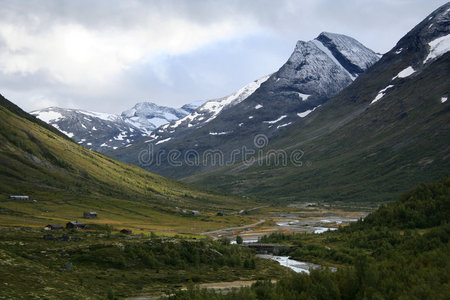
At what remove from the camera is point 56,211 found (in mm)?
148125

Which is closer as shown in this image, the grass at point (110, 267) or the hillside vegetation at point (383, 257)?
the hillside vegetation at point (383, 257)

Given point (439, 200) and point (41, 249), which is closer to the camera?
point (41, 249)

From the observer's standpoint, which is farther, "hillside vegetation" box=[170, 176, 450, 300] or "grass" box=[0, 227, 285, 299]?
"grass" box=[0, 227, 285, 299]

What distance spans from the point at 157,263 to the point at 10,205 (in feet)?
309

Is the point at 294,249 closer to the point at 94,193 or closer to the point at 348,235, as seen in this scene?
the point at 348,235

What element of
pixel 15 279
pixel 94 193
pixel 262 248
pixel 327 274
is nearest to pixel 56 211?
pixel 94 193

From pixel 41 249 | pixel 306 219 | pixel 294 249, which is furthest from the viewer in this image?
pixel 306 219

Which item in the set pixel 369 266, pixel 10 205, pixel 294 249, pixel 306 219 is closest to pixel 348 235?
pixel 294 249

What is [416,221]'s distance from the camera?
286ft

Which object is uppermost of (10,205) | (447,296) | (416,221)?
(10,205)

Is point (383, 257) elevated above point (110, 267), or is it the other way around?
point (383, 257)

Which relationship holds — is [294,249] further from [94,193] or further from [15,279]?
[94,193]

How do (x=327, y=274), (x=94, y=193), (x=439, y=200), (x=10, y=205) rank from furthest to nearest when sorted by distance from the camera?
(x=94, y=193) < (x=10, y=205) < (x=439, y=200) < (x=327, y=274)

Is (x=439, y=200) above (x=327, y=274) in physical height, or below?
above
